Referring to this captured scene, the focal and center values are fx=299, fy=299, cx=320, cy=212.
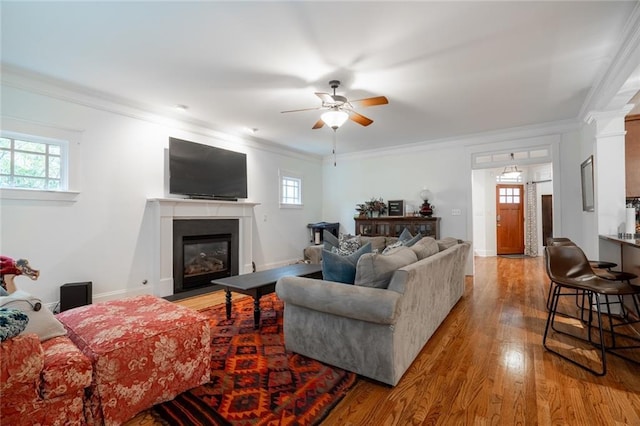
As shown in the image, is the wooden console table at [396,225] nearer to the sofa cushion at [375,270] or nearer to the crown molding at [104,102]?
the crown molding at [104,102]

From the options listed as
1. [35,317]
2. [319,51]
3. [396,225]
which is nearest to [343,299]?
[35,317]

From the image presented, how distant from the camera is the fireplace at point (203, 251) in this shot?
4.38 meters

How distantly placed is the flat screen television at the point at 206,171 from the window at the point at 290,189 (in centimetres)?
115

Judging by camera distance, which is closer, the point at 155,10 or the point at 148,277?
the point at 155,10

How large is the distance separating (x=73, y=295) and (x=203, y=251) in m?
1.72

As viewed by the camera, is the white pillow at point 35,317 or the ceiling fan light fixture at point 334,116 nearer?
the white pillow at point 35,317

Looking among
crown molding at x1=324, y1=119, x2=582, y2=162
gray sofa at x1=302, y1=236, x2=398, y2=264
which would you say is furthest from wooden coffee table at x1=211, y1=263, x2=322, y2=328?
crown molding at x1=324, y1=119, x2=582, y2=162

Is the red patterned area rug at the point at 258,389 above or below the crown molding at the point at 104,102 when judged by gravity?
below

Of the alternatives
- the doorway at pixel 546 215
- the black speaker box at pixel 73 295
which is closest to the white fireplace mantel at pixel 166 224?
the black speaker box at pixel 73 295

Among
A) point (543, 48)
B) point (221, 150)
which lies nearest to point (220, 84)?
point (221, 150)

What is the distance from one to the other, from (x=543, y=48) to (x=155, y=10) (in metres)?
3.30

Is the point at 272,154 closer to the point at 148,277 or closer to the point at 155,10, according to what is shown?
the point at 148,277

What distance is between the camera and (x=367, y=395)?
191 cm

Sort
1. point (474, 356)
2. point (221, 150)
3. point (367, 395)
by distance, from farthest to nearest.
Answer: point (221, 150), point (474, 356), point (367, 395)
